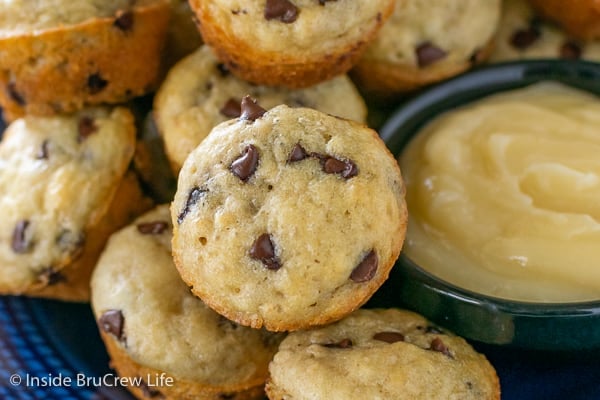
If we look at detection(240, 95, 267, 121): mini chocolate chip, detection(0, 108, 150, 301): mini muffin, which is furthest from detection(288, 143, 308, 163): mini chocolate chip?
detection(0, 108, 150, 301): mini muffin

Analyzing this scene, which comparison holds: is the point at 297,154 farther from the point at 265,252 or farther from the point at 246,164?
the point at 265,252

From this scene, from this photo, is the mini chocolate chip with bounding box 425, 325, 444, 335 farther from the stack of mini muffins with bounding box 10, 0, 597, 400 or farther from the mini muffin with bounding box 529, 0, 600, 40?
the mini muffin with bounding box 529, 0, 600, 40

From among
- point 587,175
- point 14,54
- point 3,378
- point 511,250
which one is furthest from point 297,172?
point 3,378

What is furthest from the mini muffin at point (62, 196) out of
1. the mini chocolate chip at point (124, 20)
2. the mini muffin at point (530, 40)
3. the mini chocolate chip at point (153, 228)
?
the mini muffin at point (530, 40)

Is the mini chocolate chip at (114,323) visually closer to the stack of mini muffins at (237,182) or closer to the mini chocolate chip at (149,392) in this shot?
Answer: the stack of mini muffins at (237,182)

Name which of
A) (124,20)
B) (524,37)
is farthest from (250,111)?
(524,37)

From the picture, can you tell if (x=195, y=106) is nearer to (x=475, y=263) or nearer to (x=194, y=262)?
(x=194, y=262)
